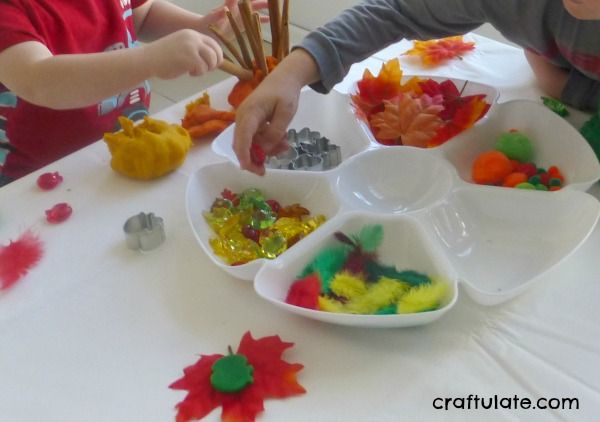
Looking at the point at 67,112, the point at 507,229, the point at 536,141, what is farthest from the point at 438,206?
the point at 67,112

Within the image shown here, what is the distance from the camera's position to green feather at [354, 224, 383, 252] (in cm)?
54

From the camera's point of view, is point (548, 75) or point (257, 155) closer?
point (257, 155)

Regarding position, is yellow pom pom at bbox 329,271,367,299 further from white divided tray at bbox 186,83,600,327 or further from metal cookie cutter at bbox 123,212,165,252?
metal cookie cutter at bbox 123,212,165,252

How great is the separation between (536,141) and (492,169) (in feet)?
0.27

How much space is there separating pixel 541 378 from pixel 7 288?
1.46 ft

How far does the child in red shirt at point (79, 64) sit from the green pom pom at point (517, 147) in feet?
1.05

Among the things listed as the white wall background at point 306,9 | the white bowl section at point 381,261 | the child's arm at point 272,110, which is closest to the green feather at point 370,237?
the white bowl section at point 381,261

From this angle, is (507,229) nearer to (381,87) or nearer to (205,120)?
(381,87)

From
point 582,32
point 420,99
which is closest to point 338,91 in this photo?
point 420,99

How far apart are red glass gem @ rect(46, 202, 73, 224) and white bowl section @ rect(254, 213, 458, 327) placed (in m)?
0.24

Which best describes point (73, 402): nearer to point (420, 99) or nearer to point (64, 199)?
point (64, 199)

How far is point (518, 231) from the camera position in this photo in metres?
0.56

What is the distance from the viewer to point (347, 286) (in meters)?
0.50

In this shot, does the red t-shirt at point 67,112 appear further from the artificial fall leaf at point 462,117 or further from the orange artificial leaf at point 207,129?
the artificial fall leaf at point 462,117
